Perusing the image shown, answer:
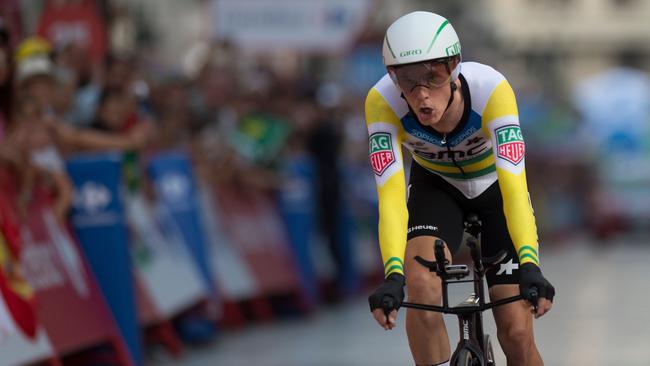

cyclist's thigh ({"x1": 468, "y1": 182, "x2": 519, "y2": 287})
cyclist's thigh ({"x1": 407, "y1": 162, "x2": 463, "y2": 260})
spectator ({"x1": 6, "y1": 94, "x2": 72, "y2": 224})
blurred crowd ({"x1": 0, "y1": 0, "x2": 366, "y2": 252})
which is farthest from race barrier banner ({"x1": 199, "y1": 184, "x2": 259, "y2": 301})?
cyclist's thigh ({"x1": 468, "y1": 182, "x2": 519, "y2": 287})

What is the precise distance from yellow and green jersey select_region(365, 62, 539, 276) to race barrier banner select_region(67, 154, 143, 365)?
3495 millimetres

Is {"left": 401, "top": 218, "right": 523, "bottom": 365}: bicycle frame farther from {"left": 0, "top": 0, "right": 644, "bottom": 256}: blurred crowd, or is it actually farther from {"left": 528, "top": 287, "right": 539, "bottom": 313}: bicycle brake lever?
{"left": 0, "top": 0, "right": 644, "bottom": 256}: blurred crowd

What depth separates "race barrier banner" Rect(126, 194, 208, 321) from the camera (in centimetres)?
1112

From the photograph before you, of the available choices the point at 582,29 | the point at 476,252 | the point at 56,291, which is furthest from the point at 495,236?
the point at 582,29

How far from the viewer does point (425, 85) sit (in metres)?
6.11

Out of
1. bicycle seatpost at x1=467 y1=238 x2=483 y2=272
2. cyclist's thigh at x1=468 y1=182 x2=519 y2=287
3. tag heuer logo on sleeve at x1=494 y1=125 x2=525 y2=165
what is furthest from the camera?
cyclist's thigh at x1=468 y1=182 x2=519 y2=287

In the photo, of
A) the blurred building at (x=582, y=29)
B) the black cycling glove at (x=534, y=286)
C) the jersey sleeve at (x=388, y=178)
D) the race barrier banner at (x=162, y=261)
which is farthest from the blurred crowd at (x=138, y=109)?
the blurred building at (x=582, y=29)

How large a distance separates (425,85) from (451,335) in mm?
7077

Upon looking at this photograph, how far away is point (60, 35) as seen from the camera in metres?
13.3

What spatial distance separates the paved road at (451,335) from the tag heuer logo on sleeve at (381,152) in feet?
14.2

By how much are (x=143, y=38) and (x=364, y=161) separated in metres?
8.69

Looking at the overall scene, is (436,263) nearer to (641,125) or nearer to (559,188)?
(559,188)

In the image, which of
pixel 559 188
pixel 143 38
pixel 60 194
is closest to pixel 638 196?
pixel 559 188

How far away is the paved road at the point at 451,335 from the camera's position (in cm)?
1116
